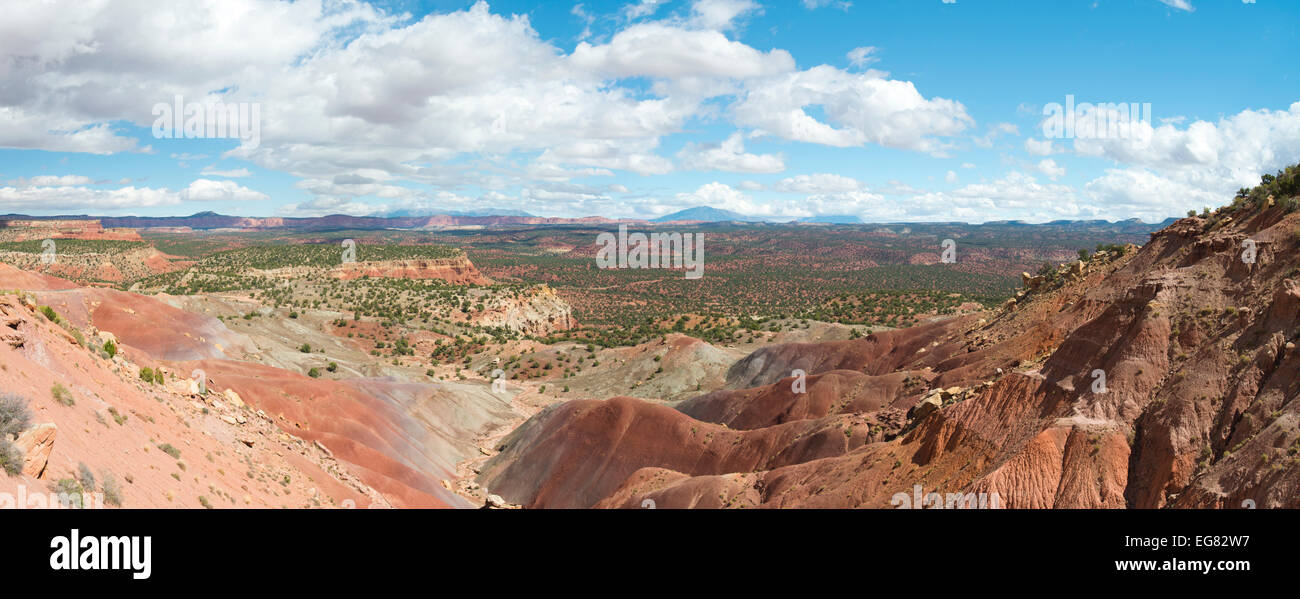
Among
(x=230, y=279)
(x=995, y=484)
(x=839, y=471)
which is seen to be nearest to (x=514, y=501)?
(x=839, y=471)

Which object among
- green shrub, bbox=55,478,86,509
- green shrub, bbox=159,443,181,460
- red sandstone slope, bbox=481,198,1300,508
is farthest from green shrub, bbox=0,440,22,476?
red sandstone slope, bbox=481,198,1300,508

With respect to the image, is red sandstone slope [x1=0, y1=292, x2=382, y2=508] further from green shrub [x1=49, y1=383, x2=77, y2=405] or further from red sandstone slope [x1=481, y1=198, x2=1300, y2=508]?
red sandstone slope [x1=481, y1=198, x2=1300, y2=508]

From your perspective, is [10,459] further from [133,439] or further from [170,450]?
[170,450]

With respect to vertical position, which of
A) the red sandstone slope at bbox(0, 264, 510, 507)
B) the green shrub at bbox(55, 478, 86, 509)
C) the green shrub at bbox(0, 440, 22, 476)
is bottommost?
the red sandstone slope at bbox(0, 264, 510, 507)

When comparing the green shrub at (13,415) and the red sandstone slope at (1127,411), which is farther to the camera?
the red sandstone slope at (1127,411)

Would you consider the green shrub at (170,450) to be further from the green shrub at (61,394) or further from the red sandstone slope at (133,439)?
the green shrub at (61,394)

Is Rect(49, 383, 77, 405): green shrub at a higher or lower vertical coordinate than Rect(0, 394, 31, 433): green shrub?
lower

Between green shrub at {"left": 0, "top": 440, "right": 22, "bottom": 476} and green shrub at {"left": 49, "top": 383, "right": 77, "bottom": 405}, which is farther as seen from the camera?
green shrub at {"left": 49, "top": 383, "right": 77, "bottom": 405}

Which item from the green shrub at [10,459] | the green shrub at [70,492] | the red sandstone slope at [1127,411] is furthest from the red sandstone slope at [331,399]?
the green shrub at [10,459]

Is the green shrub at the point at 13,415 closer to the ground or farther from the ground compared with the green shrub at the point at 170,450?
farther from the ground
